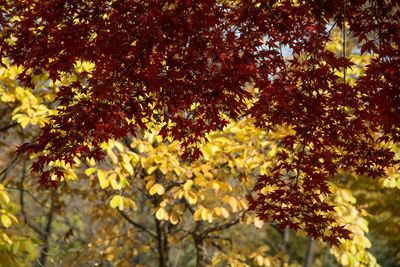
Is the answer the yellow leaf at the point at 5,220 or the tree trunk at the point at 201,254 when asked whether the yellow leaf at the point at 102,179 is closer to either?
the yellow leaf at the point at 5,220

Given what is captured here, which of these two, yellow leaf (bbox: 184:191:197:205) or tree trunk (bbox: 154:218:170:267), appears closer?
yellow leaf (bbox: 184:191:197:205)

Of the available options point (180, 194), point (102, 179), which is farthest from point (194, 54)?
point (102, 179)

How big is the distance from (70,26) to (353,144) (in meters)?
1.89

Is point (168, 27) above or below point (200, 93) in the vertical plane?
above

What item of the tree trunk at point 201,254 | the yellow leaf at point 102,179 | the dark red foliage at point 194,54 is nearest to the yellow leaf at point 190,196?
the yellow leaf at point 102,179

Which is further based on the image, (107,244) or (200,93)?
(107,244)

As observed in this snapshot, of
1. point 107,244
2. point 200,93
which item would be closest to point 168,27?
point 200,93

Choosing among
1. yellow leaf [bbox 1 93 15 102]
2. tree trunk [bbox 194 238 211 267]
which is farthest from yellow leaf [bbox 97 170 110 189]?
tree trunk [bbox 194 238 211 267]

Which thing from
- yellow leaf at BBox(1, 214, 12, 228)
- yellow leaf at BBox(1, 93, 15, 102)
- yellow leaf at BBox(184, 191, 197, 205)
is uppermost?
yellow leaf at BBox(1, 93, 15, 102)

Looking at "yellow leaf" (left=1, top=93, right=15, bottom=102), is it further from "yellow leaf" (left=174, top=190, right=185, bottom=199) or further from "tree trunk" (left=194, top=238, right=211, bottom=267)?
"tree trunk" (left=194, top=238, right=211, bottom=267)

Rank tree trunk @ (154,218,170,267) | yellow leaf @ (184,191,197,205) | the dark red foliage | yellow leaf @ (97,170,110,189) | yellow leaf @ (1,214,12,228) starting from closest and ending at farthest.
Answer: the dark red foliage
yellow leaf @ (1,214,12,228)
yellow leaf @ (97,170,110,189)
yellow leaf @ (184,191,197,205)
tree trunk @ (154,218,170,267)

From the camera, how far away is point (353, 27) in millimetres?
1725

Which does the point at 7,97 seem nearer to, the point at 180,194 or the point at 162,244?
the point at 180,194

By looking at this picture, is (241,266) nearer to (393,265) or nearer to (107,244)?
(107,244)
